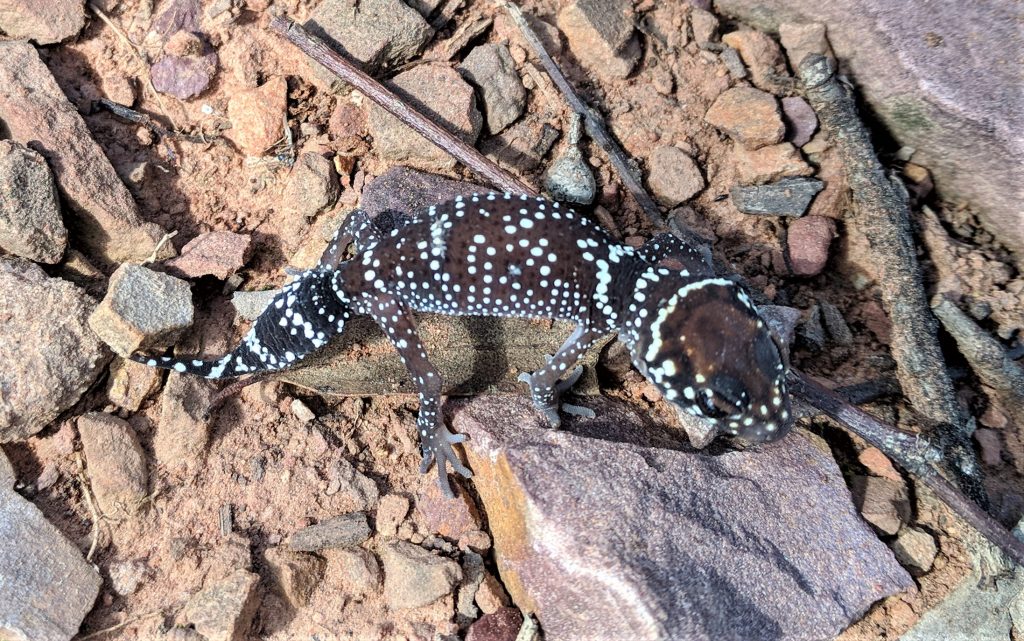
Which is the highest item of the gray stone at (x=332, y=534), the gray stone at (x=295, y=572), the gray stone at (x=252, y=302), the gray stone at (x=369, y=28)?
the gray stone at (x=369, y=28)

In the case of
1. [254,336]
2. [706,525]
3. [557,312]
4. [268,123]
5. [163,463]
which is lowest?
→ [163,463]

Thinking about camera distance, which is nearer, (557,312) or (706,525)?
(706,525)

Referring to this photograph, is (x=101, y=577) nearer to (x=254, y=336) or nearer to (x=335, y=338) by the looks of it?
(x=254, y=336)

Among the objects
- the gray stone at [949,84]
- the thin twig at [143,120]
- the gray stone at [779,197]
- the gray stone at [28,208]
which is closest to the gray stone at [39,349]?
the gray stone at [28,208]

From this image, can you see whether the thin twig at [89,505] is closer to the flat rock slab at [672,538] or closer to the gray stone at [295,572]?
the gray stone at [295,572]

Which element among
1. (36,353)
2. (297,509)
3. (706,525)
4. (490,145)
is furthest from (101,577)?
(490,145)

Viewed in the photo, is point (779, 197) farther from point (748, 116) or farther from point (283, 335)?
point (283, 335)

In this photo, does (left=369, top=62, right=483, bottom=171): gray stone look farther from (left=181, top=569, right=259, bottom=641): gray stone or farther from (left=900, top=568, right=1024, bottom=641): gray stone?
(left=900, top=568, right=1024, bottom=641): gray stone

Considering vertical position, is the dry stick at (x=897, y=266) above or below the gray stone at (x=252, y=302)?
above
